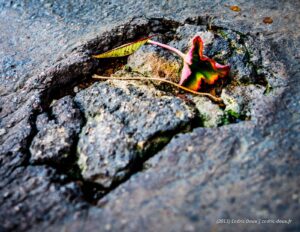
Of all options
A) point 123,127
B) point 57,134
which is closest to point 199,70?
point 123,127

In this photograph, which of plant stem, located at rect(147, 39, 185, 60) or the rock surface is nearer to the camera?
the rock surface

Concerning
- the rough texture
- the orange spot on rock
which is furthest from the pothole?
the orange spot on rock

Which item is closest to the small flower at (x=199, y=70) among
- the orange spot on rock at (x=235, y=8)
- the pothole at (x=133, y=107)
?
the pothole at (x=133, y=107)

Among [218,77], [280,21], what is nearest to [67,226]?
[218,77]

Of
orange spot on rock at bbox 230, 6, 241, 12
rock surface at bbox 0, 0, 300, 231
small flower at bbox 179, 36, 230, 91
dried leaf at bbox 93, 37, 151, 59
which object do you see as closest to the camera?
rock surface at bbox 0, 0, 300, 231

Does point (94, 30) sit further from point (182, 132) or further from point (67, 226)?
point (67, 226)

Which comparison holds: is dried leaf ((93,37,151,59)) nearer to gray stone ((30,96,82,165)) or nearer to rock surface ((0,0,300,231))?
rock surface ((0,0,300,231))

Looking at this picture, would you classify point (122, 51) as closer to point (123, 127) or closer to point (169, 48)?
point (169, 48)

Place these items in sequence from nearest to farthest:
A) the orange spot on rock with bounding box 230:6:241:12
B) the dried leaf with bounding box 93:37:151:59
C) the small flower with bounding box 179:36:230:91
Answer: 1. the small flower with bounding box 179:36:230:91
2. the dried leaf with bounding box 93:37:151:59
3. the orange spot on rock with bounding box 230:6:241:12
